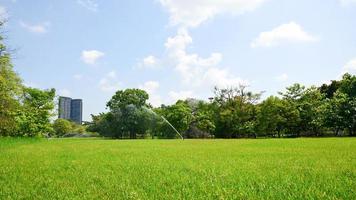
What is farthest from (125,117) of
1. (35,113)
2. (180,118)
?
(35,113)

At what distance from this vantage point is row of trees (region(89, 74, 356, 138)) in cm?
5387

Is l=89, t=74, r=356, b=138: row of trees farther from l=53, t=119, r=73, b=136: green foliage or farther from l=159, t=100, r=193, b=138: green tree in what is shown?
l=53, t=119, r=73, b=136: green foliage

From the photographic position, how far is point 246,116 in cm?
6456

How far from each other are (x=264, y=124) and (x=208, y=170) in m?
51.2

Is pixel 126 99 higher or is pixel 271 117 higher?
pixel 126 99

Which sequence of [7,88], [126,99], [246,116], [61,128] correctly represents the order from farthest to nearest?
[61,128], [126,99], [246,116], [7,88]

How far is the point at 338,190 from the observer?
607cm

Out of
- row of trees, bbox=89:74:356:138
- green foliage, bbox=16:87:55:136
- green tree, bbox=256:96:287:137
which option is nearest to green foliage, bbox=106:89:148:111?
row of trees, bbox=89:74:356:138

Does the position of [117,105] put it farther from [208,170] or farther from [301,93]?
[208,170]

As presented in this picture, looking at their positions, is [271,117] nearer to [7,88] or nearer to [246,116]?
[246,116]

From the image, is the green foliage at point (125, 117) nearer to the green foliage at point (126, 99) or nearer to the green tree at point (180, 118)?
the green foliage at point (126, 99)

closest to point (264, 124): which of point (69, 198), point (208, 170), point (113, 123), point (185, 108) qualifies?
point (185, 108)

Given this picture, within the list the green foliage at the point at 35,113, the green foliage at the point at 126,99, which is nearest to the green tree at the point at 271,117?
the green foliage at the point at 126,99

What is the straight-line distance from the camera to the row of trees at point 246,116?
5387cm
